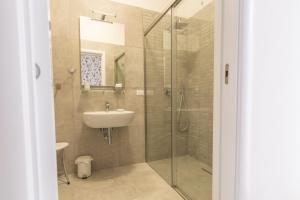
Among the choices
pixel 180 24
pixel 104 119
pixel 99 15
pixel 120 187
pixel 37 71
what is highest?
pixel 99 15

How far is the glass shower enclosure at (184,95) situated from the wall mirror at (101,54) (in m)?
0.46

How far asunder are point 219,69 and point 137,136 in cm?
195

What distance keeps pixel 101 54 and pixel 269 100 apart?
196 cm

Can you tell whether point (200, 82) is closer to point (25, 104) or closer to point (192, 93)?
point (192, 93)

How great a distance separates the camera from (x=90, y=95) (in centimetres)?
218

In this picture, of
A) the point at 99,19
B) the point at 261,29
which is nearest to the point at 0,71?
the point at 261,29

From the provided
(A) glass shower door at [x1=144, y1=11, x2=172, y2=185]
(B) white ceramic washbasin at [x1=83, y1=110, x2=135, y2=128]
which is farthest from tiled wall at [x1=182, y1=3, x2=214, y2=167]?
(B) white ceramic washbasin at [x1=83, y1=110, x2=135, y2=128]

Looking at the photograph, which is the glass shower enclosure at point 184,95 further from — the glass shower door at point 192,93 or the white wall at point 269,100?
the white wall at point 269,100

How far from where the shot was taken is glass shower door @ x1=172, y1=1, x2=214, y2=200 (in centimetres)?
168

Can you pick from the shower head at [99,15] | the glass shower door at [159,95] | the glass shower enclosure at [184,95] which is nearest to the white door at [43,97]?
the glass shower enclosure at [184,95]

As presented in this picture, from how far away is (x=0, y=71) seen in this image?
36 centimetres

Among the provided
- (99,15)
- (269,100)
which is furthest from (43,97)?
(99,15)

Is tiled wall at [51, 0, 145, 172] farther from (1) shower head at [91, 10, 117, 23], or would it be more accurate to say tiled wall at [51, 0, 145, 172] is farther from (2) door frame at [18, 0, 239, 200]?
(2) door frame at [18, 0, 239, 200]

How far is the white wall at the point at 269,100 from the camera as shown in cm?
63
